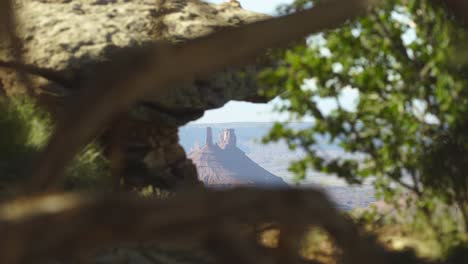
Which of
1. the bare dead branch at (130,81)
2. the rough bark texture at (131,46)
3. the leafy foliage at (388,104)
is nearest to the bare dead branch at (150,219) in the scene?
the bare dead branch at (130,81)

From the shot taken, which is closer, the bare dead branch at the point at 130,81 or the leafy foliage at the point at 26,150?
the bare dead branch at the point at 130,81

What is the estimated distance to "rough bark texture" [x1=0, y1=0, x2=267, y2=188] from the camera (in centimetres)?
1091

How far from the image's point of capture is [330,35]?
725 cm

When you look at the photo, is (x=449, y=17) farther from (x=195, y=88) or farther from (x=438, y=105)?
(x=195, y=88)

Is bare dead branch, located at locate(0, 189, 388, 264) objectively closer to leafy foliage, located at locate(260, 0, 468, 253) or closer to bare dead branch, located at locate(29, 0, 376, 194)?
bare dead branch, located at locate(29, 0, 376, 194)

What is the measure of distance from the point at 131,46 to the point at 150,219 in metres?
9.83

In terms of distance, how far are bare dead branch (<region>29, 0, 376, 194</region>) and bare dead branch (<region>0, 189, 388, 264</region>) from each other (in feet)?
0.58

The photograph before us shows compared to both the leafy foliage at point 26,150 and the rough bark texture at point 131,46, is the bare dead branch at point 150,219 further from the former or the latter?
the rough bark texture at point 131,46

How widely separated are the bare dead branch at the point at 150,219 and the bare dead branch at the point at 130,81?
176 mm

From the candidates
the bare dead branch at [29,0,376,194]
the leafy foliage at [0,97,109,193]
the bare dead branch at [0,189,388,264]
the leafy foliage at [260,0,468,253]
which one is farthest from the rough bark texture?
the bare dead branch at [0,189,388,264]

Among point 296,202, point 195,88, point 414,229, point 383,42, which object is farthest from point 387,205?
point 296,202

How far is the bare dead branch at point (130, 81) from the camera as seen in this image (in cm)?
108

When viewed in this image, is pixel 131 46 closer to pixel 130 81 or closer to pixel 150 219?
pixel 130 81

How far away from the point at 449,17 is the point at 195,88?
18.8ft
